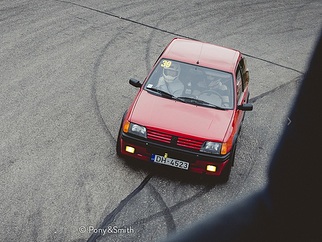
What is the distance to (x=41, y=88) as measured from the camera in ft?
27.5

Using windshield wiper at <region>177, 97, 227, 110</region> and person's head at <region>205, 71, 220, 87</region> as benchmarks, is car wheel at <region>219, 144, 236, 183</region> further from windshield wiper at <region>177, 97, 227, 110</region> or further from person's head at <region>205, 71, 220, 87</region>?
person's head at <region>205, 71, 220, 87</region>

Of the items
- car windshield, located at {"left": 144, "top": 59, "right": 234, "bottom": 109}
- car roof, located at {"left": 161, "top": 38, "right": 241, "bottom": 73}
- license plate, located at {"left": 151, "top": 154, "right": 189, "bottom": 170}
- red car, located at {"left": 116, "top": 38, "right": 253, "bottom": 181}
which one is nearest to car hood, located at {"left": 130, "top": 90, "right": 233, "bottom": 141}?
red car, located at {"left": 116, "top": 38, "right": 253, "bottom": 181}

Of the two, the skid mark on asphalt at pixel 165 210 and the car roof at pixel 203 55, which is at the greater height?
the car roof at pixel 203 55

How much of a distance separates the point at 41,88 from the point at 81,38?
2826 millimetres

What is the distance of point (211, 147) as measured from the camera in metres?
5.96

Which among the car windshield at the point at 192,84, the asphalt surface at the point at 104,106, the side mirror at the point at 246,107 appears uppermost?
the car windshield at the point at 192,84

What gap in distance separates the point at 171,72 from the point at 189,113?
1.01 m

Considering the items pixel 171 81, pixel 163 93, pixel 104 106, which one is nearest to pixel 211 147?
pixel 163 93

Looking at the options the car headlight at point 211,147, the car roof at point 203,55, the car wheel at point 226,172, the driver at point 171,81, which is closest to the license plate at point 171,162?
the car headlight at point 211,147

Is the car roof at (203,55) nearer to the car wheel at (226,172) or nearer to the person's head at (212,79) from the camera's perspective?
the person's head at (212,79)

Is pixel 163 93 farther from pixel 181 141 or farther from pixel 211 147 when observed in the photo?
pixel 211 147

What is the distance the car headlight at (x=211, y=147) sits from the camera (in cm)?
595

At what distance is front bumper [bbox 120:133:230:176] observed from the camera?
592cm

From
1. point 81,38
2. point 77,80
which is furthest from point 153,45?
point 77,80
